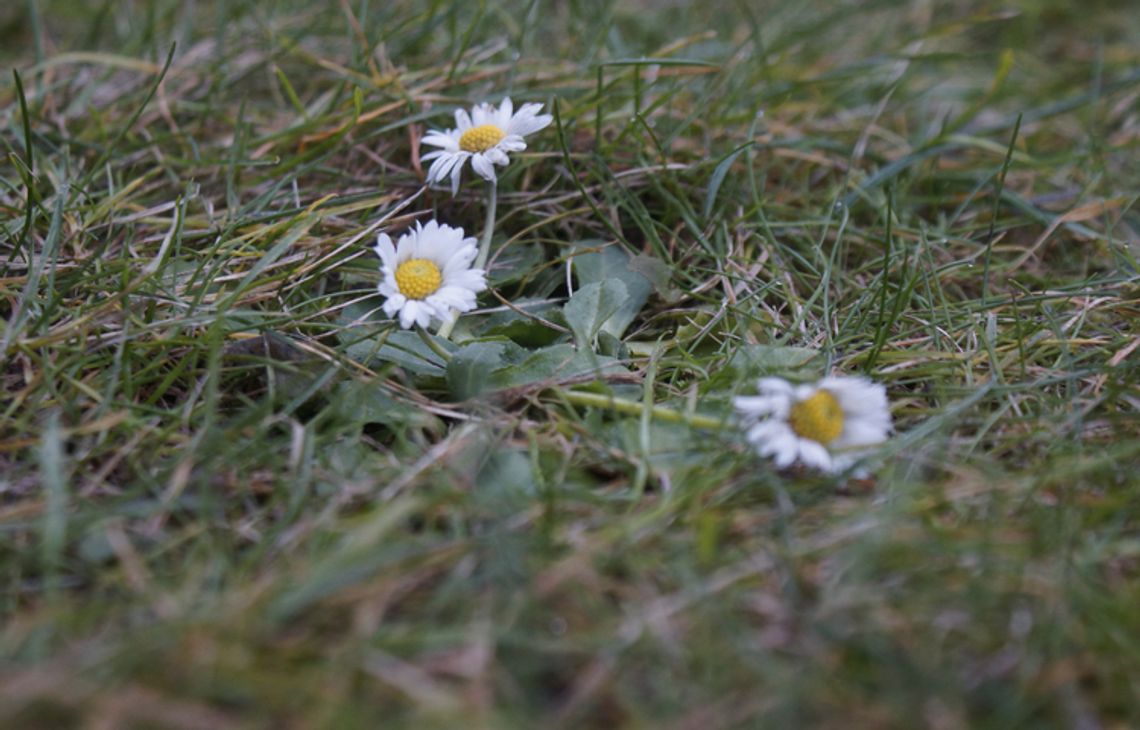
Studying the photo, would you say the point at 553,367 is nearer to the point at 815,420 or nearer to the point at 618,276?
the point at 618,276

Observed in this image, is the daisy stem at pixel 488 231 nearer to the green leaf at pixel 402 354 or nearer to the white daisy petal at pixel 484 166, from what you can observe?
the white daisy petal at pixel 484 166


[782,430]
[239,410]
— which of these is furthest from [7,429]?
[782,430]

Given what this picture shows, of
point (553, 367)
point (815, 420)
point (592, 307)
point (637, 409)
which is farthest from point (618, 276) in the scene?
point (815, 420)

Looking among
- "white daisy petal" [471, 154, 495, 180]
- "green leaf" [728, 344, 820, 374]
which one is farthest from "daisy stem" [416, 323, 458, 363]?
"green leaf" [728, 344, 820, 374]

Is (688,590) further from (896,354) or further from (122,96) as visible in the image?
(122,96)

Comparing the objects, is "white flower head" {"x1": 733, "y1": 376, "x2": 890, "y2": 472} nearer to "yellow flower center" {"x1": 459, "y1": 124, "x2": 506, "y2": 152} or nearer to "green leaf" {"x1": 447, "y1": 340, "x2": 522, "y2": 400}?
"green leaf" {"x1": 447, "y1": 340, "x2": 522, "y2": 400}
